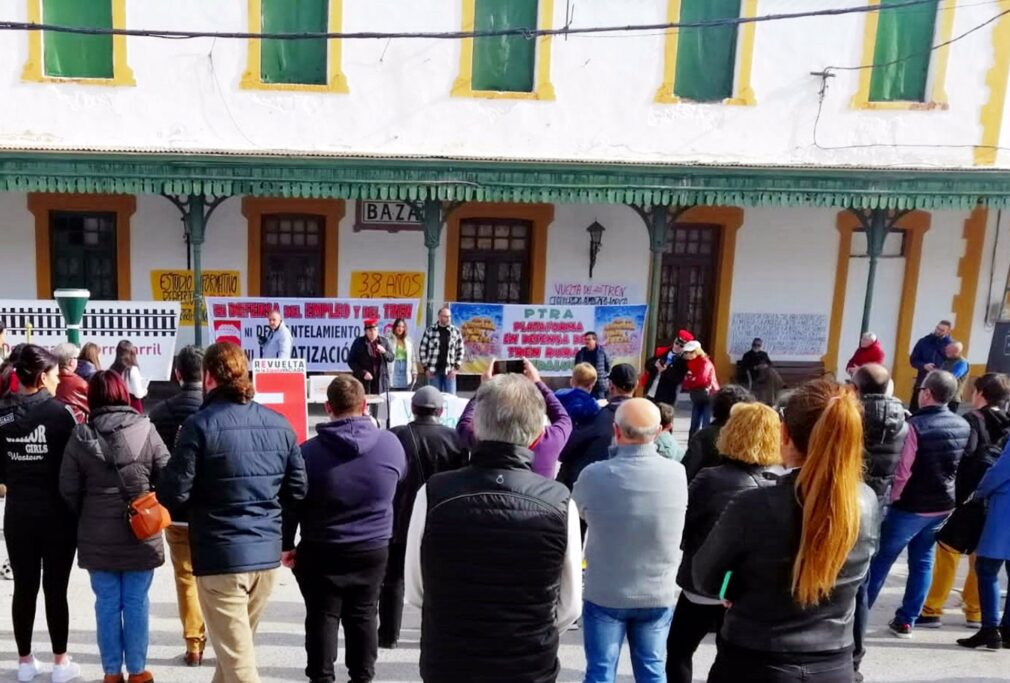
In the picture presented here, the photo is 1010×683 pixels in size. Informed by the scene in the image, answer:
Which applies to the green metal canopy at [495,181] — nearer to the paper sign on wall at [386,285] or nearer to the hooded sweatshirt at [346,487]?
the paper sign on wall at [386,285]

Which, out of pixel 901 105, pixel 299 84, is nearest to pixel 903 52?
pixel 901 105

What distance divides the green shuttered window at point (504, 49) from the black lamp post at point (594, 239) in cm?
223

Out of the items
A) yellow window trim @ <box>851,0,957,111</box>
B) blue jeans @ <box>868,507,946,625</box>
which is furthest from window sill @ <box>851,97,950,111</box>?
blue jeans @ <box>868,507,946,625</box>

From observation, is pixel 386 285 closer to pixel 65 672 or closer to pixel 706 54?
pixel 706 54

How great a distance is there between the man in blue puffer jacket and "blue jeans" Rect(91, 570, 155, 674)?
53 cm

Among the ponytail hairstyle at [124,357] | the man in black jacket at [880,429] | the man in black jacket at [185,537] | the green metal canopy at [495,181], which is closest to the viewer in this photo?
the man in black jacket at [880,429]

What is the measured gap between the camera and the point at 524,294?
42.5 ft

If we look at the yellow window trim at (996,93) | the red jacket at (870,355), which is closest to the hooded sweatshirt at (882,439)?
the red jacket at (870,355)

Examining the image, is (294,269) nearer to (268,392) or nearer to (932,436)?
(268,392)

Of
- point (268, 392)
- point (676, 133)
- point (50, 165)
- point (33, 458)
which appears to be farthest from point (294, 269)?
point (33, 458)

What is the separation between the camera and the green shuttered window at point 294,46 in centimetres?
1166

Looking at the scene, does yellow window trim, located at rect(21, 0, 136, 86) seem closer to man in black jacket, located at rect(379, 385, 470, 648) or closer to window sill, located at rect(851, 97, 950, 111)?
man in black jacket, located at rect(379, 385, 470, 648)

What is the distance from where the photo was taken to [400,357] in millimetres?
10531

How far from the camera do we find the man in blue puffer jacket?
350cm
